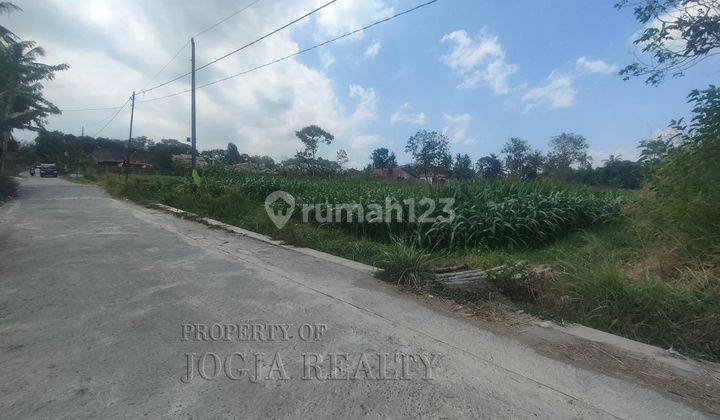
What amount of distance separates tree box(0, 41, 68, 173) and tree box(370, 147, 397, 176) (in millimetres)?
32648

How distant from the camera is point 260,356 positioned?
2795 millimetres

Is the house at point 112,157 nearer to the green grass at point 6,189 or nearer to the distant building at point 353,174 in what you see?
the green grass at point 6,189

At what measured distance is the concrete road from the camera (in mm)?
2225

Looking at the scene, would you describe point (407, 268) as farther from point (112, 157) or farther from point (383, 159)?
point (112, 157)

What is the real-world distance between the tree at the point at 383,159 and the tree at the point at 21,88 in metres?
32.6

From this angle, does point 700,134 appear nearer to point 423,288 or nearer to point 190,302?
point 423,288

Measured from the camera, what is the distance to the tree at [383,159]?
49.2 metres

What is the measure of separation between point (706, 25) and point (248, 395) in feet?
22.9

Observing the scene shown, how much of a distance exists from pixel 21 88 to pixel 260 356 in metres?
22.8

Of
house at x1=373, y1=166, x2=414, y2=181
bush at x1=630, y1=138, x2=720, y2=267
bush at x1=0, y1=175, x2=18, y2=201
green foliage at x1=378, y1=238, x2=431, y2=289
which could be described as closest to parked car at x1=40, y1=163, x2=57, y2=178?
bush at x1=0, y1=175, x2=18, y2=201

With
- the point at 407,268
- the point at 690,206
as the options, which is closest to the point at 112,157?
the point at 407,268

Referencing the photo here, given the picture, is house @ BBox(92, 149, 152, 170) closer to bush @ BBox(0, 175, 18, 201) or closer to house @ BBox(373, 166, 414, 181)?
house @ BBox(373, 166, 414, 181)

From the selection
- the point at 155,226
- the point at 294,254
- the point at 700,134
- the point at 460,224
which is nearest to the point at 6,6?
the point at 155,226

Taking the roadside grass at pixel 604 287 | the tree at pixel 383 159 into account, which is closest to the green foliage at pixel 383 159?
the tree at pixel 383 159
